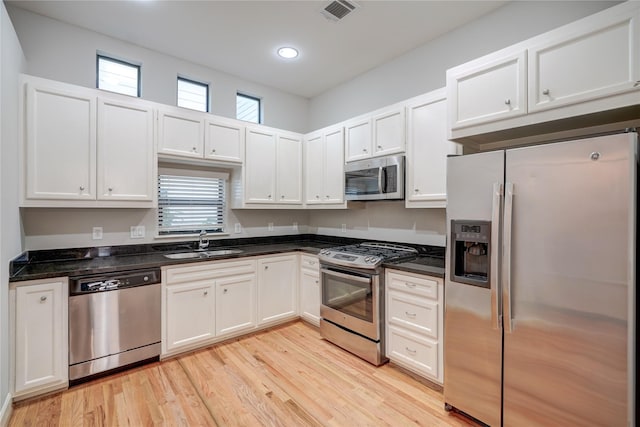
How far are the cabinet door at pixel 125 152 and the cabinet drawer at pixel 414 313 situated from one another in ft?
8.27

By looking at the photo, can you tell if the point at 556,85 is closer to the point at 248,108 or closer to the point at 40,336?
the point at 248,108

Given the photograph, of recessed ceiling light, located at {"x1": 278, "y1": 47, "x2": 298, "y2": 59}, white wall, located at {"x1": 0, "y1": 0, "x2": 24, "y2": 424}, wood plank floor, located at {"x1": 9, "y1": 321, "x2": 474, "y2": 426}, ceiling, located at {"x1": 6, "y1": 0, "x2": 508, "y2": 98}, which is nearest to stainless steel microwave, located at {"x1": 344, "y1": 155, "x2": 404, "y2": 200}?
ceiling, located at {"x1": 6, "y1": 0, "x2": 508, "y2": 98}

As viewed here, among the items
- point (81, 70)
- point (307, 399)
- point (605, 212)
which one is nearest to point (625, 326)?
point (605, 212)

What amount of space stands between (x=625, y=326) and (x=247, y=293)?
9.59 ft

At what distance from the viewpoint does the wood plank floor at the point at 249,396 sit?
1.98 meters

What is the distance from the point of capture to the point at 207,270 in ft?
9.66

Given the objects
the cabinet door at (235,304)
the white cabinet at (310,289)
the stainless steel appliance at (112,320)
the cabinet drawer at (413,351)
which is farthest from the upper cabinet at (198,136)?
the cabinet drawer at (413,351)

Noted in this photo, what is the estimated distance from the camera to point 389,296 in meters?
2.62

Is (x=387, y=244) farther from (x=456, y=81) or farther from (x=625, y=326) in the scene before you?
(x=625, y=326)

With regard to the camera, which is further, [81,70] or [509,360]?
[81,70]

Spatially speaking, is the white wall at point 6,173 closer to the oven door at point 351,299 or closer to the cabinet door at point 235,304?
the cabinet door at point 235,304

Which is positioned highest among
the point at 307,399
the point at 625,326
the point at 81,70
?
the point at 81,70

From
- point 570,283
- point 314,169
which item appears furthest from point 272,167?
point 570,283

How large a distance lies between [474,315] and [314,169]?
2.57m
